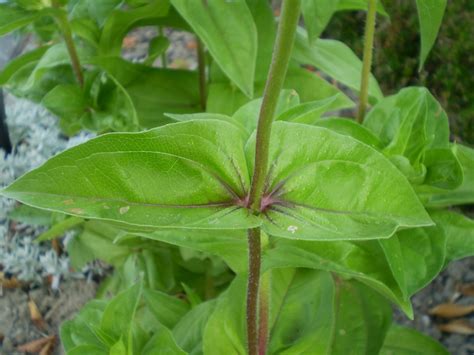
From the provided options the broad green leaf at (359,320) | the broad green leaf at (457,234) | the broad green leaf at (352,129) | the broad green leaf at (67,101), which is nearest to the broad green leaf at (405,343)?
the broad green leaf at (359,320)

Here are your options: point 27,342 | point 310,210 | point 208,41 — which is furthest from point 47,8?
point 27,342

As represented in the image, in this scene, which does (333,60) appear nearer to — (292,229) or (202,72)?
(202,72)

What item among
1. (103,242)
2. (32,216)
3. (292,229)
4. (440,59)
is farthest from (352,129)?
(440,59)

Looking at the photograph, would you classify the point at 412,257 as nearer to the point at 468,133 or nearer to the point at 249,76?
the point at 249,76

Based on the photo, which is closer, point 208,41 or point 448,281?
point 208,41

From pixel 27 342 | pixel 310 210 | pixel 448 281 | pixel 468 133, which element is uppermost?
pixel 310 210

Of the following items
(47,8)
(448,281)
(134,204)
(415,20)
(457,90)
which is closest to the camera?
(134,204)
